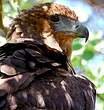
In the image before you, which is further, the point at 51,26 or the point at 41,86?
the point at 51,26

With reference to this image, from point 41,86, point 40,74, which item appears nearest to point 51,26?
point 40,74

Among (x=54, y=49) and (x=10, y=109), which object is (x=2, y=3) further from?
(x=10, y=109)

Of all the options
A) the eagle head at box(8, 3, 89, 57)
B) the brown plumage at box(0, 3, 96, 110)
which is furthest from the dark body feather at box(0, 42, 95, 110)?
the eagle head at box(8, 3, 89, 57)

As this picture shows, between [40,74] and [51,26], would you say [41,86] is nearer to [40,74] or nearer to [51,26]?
[40,74]

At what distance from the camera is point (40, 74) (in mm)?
4824

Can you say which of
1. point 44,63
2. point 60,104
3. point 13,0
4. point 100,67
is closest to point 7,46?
point 44,63

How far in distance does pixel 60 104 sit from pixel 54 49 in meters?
0.82

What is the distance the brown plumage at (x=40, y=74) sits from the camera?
15.1 ft

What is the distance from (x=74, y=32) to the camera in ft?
19.3

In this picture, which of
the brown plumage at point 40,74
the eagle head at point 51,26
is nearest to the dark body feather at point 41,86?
the brown plumage at point 40,74

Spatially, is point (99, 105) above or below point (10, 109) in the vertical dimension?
below

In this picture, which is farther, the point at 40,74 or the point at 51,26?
the point at 51,26

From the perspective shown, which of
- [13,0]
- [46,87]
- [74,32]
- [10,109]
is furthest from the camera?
[13,0]

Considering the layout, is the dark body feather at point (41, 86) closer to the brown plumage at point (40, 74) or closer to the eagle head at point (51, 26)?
the brown plumage at point (40, 74)
